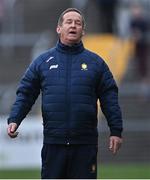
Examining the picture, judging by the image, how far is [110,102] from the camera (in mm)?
10758

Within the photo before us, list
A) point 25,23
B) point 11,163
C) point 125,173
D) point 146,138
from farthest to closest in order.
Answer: point 25,23 < point 146,138 < point 11,163 < point 125,173

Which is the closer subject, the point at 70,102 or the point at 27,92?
the point at 70,102

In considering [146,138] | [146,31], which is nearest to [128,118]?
[146,138]

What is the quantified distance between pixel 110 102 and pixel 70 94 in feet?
1.38

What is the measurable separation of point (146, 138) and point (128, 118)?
86 cm

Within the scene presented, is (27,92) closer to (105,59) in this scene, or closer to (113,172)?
(113,172)

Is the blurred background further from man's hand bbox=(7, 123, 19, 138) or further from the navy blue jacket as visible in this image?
man's hand bbox=(7, 123, 19, 138)

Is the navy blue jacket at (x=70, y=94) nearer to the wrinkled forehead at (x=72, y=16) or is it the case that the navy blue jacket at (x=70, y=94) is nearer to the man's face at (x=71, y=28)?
the man's face at (x=71, y=28)

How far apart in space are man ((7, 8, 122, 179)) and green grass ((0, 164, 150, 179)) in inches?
240

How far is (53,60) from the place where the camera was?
10.8m

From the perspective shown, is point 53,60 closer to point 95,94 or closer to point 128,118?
point 95,94

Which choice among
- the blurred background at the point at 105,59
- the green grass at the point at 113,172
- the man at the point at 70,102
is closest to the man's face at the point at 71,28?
the man at the point at 70,102

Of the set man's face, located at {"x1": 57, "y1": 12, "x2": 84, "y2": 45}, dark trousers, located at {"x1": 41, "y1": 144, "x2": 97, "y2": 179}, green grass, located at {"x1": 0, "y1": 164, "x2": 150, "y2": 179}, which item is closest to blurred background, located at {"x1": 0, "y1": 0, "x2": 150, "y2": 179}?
green grass, located at {"x1": 0, "y1": 164, "x2": 150, "y2": 179}

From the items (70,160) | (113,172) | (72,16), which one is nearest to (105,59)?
(113,172)
